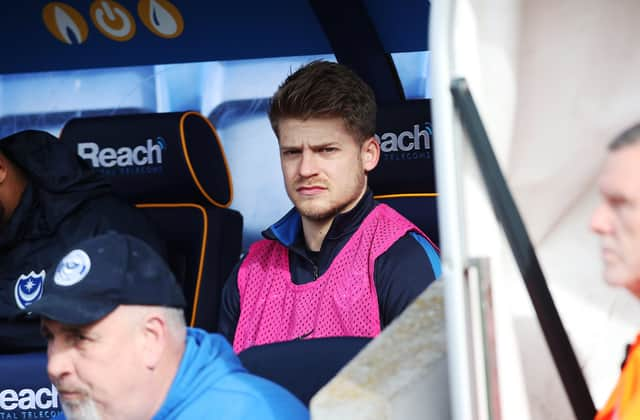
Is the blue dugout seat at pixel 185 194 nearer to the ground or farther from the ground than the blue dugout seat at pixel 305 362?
farther from the ground

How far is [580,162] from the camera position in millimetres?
1335

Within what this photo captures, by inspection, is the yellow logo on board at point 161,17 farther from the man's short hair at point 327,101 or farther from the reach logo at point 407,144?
the man's short hair at point 327,101

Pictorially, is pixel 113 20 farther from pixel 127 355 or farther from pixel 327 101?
pixel 127 355

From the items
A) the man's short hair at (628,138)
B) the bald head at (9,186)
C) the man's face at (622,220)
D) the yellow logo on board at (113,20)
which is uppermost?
the yellow logo on board at (113,20)

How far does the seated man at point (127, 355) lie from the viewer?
4.81 feet

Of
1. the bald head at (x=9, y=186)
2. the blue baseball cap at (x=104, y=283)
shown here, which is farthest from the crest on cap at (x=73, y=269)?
the bald head at (x=9, y=186)

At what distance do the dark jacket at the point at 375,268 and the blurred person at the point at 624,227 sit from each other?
1240mm

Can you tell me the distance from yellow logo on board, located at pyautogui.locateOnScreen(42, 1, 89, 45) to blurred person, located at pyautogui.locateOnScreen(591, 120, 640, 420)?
282 centimetres

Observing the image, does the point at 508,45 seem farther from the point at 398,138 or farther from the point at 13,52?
the point at 13,52

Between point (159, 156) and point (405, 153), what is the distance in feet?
2.05

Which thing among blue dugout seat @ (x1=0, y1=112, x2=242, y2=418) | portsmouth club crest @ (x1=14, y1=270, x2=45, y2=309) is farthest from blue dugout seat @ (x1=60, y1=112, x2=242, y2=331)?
portsmouth club crest @ (x1=14, y1=270, x2=45, y2=309)

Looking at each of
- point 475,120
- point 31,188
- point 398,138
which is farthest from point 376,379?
point 31,188

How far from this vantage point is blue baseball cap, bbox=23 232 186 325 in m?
1.46

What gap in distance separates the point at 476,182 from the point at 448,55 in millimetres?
123
